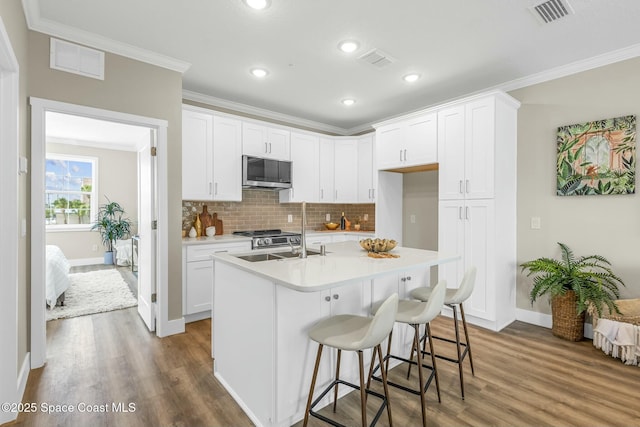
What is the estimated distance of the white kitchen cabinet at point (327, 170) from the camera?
202 inches

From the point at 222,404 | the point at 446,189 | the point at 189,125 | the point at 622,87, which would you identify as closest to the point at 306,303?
the point at 222,404

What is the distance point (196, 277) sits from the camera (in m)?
3.52

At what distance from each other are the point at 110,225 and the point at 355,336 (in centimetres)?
688

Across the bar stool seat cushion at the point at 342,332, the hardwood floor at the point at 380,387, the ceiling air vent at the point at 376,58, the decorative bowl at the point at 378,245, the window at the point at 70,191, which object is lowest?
the hardwood floor at the point at 380,387

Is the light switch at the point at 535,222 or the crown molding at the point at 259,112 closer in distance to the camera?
the light switch at the point at 535,222

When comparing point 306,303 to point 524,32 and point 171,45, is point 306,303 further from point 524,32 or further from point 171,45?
point 524,32

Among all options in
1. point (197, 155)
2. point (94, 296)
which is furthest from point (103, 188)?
point (197, 155)

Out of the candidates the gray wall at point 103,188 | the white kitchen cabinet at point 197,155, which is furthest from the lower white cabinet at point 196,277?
the gray wall at point 103,188

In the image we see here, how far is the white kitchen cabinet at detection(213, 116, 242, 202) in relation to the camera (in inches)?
156

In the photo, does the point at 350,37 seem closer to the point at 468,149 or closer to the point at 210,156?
the point at 468,149

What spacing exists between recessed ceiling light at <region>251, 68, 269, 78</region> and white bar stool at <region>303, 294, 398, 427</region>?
2.69 m

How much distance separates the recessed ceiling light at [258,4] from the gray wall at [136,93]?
133 centimetres

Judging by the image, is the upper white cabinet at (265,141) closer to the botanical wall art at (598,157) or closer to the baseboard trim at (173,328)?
the baseboard trim at (173,328)

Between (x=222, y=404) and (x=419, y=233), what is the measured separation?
345 centimetres
